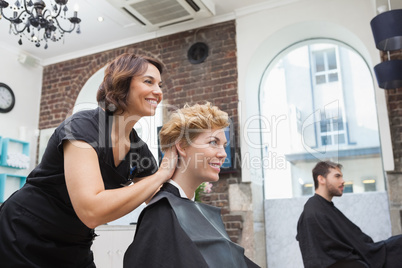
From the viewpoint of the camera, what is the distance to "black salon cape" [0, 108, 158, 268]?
1227mm

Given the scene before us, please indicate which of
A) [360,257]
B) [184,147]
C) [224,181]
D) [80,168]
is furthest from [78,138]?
[224,181]

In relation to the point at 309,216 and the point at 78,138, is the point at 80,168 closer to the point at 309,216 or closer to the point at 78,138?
the point at 78,138

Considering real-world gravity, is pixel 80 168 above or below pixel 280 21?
below

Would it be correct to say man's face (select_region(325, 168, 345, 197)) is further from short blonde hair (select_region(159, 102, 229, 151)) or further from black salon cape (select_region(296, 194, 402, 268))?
short blonde hair (select_region(159, 102, 229, 151))

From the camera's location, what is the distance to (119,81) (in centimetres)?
136

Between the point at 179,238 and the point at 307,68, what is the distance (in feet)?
13.6

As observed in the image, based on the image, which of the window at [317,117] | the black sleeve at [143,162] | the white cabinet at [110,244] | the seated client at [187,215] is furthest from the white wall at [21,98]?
the seated client at [187,215]

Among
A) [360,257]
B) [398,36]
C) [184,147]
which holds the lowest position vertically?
[360,257]

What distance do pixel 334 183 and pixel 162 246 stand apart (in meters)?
2.58

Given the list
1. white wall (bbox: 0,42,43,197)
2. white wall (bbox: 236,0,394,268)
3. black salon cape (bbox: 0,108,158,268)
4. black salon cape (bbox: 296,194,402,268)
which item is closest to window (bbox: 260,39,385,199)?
white wall (bbox: 236,0,394,268)

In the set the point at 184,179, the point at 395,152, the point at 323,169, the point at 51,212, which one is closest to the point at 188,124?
the point at 184,179

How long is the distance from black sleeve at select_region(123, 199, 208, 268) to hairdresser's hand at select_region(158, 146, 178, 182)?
15 cm

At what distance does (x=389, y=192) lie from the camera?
12.5 feet

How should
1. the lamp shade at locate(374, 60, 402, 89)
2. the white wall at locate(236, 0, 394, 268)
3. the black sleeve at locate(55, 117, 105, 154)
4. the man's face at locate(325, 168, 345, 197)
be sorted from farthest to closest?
the white wall at locate(236, 0, 394, 268)
the man's face at locate(325, 168, 345, 197)
the lamp shade at locate(374, 60, 402, 89)
the black sleeve at locate(55, 117, 105, 154)
